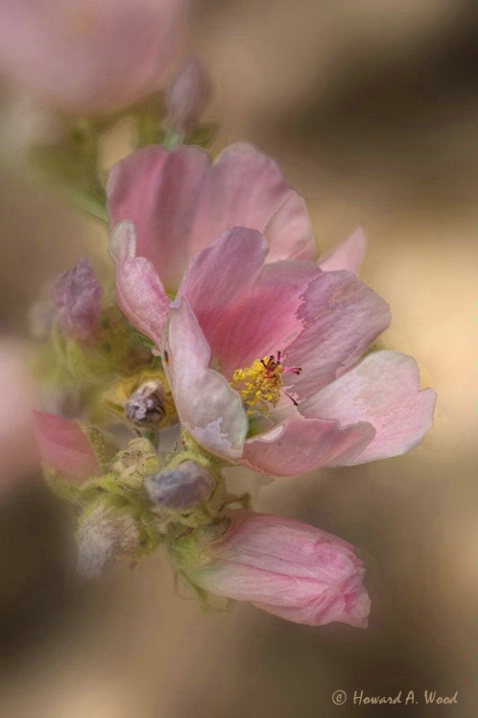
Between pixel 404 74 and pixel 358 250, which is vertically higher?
pixel 404 74

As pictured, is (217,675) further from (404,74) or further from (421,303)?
Result: (404,74)

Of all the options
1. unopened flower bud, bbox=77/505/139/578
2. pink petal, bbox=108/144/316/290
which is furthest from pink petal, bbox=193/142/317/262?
unopened flower bud, bbox=77/505/139/578

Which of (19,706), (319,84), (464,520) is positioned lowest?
(19,706)

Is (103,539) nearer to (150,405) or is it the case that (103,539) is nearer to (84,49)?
(150,405)

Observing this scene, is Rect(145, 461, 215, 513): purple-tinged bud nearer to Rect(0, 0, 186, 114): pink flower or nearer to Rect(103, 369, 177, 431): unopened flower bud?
Rect(103, 369, 177, 431): unopened flower bud

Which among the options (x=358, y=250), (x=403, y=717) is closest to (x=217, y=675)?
(x=403, y=717)

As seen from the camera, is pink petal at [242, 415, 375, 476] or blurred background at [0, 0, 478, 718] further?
blurred background at [0, 0, 478, 718]
